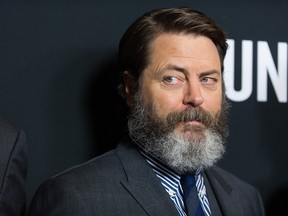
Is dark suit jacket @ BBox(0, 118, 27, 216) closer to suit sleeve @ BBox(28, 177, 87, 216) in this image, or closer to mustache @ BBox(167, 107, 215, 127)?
suit sleeve @ BBox(28, 177, 87, 216)

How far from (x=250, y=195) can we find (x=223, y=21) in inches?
20.3

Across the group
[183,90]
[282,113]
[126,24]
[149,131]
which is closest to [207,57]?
[183,90]

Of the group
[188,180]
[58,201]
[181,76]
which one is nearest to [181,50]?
[181,76]

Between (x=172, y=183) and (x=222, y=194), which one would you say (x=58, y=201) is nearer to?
(x=172, y=183)

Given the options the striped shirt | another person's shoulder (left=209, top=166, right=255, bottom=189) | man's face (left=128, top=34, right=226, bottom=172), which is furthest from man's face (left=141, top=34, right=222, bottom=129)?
another person's shoulder (left=209, top=166, right=255, bottom=189)

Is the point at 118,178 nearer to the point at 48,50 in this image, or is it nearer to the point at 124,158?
the point at 124,158

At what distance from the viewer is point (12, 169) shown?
1341 mm

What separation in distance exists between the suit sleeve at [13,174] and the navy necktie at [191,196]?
1.22 ft

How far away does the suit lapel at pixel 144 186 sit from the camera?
55.0 inches

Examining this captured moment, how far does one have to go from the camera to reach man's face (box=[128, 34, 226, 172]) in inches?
57.6

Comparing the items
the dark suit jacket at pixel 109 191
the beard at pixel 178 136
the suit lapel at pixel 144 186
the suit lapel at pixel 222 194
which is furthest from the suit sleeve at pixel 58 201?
the suit lapel at pixel 222 194

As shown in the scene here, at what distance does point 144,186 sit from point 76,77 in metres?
0.43

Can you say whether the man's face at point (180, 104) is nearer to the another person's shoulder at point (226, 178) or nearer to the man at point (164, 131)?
the man at point (164, 131)

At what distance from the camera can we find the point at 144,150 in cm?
151
